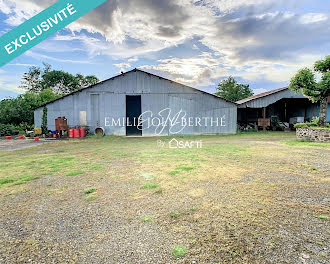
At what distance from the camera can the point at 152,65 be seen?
16406mm

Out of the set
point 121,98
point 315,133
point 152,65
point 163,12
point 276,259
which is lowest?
point 276,259

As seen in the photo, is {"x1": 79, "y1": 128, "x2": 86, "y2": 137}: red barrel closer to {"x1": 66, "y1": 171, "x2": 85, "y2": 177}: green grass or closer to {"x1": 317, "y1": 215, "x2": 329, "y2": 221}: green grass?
{"x1": 66, "y1": 171, "x2": 85, "y2": 177}: green grass

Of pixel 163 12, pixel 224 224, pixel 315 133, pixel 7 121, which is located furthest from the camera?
pixel 7 121

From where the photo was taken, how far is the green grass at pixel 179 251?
2.01 meters

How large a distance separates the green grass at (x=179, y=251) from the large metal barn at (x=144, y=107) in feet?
45.2

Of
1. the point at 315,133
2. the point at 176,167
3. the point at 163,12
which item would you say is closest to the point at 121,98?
the point at 163,12

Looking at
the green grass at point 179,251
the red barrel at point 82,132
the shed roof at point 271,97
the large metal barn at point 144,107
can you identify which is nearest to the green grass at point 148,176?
the green grass at point 179,251

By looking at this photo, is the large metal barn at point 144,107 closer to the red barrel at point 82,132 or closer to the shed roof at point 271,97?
the red barrel at point 82,132

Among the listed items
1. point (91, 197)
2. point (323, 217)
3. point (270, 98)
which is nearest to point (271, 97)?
point (270, 98)

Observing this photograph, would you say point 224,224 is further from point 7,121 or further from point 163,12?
point 7,121

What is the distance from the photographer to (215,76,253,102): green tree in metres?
38.2

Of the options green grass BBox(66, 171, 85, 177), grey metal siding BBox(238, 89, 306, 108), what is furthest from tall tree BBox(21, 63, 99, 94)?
green grass BBox(66, 171, 85, 177)

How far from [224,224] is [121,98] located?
557 inches

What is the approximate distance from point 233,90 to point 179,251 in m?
39.9
